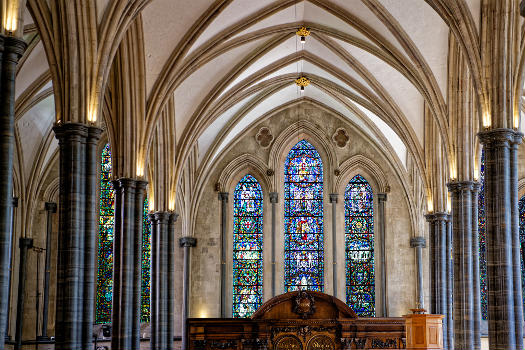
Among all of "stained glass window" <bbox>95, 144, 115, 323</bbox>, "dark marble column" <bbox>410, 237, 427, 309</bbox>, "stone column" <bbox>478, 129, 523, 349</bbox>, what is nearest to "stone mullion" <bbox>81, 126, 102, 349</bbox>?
"stone column" <bbox>478, 129, 523, 349</bbox>

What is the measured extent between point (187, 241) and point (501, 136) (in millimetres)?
17210

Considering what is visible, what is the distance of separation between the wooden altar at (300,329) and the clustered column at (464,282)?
581 cm

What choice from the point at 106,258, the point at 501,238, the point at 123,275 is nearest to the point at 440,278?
the point at 501,238

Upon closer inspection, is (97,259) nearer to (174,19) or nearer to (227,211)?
(227,211)

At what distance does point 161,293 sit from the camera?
2839 cm

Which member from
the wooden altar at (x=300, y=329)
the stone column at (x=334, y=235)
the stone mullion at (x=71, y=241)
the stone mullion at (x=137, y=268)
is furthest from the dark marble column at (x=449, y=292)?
the stone mullion at (x=71, y=241)

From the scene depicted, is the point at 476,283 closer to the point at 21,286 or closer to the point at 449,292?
the point at 449,292

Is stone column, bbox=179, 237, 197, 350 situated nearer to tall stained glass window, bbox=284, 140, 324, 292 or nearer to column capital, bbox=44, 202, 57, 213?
tall stained glass window, bbox=284, 140, 324, 292

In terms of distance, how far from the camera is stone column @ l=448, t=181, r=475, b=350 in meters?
23.6

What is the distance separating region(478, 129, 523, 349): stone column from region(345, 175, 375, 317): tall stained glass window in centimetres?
1498

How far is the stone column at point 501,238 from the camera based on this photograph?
18.9 m

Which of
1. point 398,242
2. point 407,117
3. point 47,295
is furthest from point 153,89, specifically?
point 398,242

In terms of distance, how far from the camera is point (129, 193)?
23953 millimetres

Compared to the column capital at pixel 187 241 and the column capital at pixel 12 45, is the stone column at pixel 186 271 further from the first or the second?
the column capital at pixel 12 45
